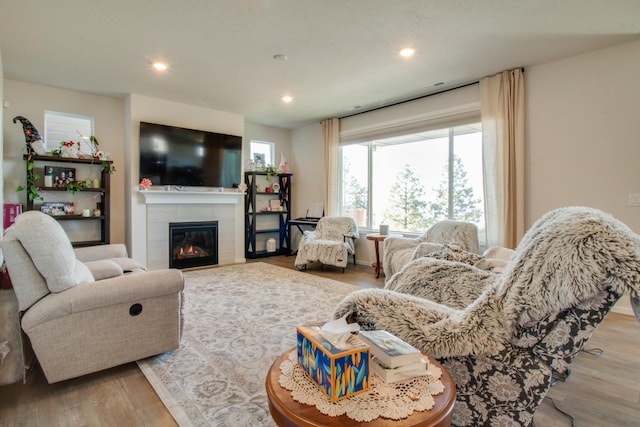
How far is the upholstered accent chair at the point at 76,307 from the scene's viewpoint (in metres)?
1.69

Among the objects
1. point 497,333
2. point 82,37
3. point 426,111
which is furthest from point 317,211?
point 497,333

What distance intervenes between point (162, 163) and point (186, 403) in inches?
153

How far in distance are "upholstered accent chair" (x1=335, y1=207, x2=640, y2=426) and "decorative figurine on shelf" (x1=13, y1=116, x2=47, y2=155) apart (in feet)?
14.6

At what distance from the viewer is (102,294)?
184cm

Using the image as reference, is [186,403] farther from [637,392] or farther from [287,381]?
[637,392]

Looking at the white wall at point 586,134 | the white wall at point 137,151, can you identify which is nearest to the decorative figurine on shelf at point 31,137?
the white wall at point 137,151

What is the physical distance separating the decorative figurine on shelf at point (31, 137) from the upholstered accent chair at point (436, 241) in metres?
4.36

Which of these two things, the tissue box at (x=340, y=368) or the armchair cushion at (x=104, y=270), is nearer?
the tissue box at (x=340, y=368)

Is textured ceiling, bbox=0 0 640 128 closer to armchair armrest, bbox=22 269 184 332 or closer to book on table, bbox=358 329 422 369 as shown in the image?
armchair armrest, bbox=22 269 184 332

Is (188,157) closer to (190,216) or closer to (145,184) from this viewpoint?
(145,184)

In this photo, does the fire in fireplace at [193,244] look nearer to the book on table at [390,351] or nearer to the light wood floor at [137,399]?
the light wood floor at [137,399]

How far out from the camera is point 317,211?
20.0ft

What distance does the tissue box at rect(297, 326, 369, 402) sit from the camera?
90 cm

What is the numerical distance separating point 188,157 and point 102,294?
351 centimetres
